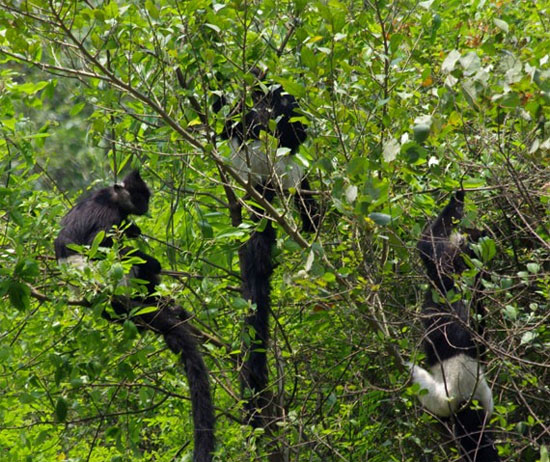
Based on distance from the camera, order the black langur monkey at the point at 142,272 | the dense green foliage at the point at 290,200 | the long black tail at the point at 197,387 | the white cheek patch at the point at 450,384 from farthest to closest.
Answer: the white cheek patch at the point at 450,384 < the black langur monkey at the point at 142,272 < the long black tail at the point at 197,387 < the dense green foliage at the point at 290,200

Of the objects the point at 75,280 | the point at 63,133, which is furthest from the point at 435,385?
the point at 63,133

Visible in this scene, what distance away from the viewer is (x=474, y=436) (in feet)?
14.8

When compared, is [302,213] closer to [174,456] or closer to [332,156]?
[332,156]

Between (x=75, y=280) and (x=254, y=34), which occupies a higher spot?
(x=254, y=34)

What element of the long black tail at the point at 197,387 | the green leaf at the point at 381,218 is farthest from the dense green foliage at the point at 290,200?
the long black tail at the point at 197,387

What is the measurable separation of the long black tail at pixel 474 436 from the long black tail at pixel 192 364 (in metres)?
1.29

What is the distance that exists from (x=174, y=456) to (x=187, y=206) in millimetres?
1409

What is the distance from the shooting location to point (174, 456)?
4.78m

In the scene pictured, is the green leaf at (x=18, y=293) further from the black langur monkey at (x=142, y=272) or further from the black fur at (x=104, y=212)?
the black fur at (x=104, y=212)

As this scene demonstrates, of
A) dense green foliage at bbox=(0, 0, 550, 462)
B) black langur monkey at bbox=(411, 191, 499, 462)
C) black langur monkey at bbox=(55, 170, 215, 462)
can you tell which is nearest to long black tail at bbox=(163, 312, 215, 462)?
black langur monkey at bbox=(55, 170, 215, 462)

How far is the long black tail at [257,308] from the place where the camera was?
434 centimetres

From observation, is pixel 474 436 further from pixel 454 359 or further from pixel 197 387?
pixel 197 387

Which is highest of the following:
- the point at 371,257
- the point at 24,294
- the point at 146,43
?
the point at 146,43

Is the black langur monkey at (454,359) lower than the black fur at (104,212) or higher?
lower
